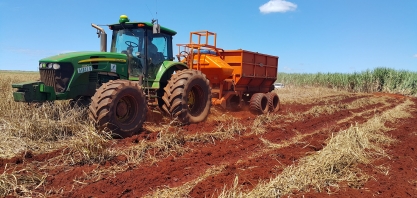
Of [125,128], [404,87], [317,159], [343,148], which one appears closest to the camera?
[317,159]

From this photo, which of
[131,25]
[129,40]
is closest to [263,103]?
[129,40]

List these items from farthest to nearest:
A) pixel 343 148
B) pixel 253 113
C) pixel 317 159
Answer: pixel 253 113
pixel 343 148
pixel 317 159

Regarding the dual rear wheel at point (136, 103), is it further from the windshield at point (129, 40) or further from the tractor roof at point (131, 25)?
the tractor roof at point (131, 25)

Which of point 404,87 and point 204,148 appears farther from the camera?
point 404,87

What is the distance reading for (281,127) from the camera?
7746 mm

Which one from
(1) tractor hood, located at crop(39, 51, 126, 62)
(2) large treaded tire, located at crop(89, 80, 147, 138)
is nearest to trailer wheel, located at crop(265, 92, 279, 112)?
(2) large treaded tire, located at crop(89, 80, 147, 138)

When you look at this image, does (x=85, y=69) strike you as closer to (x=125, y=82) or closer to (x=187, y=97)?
(x=125, y=82)

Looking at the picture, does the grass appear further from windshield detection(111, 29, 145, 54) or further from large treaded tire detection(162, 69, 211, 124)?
windshield detection(111, 29, 145, 54)

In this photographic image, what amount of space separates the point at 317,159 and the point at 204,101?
383 cm

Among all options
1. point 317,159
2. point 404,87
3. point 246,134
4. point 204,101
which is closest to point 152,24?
point 204,101

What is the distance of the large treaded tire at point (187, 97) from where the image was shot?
698 cm

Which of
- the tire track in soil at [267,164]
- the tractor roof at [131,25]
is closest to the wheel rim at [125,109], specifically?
the tractor roof at [131,25]

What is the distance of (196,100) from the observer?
8070 mm

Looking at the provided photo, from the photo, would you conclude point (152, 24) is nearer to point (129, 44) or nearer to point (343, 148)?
point (129, 44)
